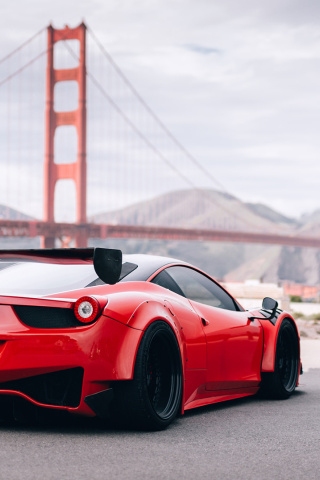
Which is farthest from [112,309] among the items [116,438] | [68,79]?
[68,79]

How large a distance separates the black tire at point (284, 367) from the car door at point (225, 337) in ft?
0.58

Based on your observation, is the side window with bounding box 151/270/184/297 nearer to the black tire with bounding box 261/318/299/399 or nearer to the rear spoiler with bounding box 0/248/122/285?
the rear spoiler with bounding box 0/248/122/285

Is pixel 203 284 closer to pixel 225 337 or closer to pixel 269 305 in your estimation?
pixel 225 337

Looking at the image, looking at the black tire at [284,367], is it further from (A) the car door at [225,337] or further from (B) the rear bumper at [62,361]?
(B) the rear bumper at [62,361]

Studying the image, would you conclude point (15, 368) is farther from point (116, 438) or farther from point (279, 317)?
point (279, 317)

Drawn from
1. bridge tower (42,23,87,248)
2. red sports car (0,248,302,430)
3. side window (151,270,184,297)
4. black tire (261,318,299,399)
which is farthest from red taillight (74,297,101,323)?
bridge tower (42,23,87,248)

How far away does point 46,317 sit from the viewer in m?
3.94

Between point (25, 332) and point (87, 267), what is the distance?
691 mm

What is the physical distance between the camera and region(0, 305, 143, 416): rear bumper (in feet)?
12.7

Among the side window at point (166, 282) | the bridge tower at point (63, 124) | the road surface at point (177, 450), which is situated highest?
the bridge tower at point (63, 124)

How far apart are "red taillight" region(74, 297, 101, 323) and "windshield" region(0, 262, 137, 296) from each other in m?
0.23

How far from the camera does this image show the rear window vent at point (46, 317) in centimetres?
392

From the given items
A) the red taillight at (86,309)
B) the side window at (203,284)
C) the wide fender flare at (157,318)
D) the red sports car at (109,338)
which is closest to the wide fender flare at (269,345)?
the side window at (203,284)

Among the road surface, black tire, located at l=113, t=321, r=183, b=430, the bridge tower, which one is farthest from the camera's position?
the bridge tower
